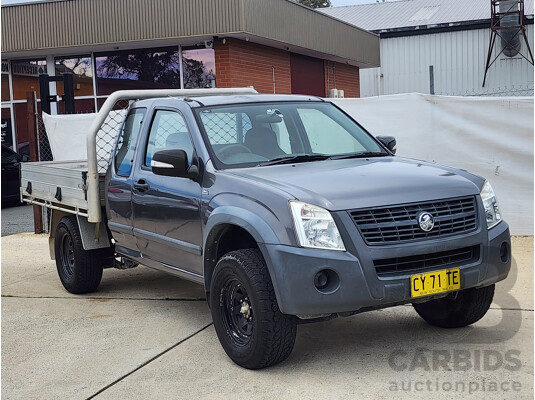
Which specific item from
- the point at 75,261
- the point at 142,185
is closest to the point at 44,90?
the point at 75,261

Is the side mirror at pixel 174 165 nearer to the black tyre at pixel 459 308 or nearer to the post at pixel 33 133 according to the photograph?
the black tyre at pixel 459 308

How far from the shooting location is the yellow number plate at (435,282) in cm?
486

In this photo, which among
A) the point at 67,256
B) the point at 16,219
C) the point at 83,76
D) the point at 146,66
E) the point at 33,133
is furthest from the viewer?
the point at 83,76

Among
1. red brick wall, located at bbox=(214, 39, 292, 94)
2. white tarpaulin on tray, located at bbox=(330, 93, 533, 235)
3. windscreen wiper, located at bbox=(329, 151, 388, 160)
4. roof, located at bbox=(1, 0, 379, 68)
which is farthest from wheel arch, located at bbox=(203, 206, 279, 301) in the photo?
red brick wall, located at bbox=(214, 39, 292, 94)

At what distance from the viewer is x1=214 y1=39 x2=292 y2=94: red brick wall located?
59.4 feet

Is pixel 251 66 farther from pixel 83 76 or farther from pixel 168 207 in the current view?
pixel 168 207

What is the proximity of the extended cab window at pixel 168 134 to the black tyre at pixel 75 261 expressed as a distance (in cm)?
154

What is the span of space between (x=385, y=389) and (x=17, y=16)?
1622 cm

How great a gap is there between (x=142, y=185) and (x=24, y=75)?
51.2ft

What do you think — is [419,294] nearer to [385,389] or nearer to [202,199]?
[385,389]

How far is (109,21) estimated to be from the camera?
57.9ft

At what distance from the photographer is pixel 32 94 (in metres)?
12.1

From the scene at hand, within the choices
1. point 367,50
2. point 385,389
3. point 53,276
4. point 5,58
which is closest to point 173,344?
point 385,389

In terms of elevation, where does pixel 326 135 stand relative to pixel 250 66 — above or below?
below
